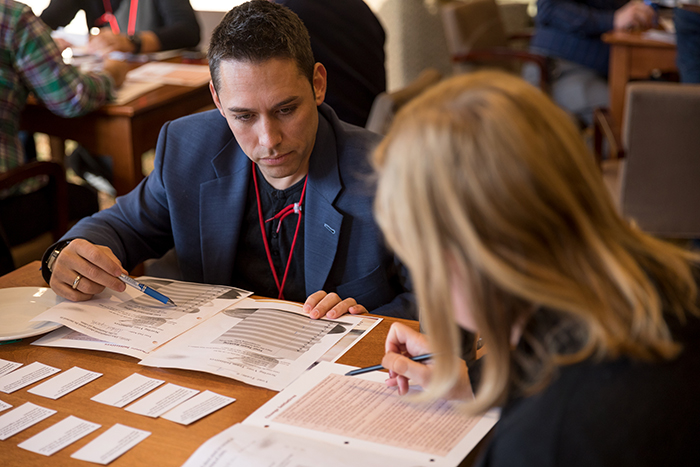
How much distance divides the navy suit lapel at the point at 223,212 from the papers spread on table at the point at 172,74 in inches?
55.9

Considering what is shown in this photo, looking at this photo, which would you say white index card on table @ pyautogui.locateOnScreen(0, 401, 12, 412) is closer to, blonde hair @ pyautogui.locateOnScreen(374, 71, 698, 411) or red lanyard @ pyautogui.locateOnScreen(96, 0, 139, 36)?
blonde hair @ pyautogui.locateOnScreen(374, 71, 698, 411)

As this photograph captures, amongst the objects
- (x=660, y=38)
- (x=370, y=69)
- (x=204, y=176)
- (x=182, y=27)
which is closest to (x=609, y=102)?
(x=660, y=38)

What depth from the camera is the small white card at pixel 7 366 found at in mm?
1197

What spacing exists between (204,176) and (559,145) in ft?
3.81

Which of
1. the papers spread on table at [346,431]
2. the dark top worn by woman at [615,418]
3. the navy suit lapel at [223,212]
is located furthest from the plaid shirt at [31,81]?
the dark top worn by woman at [615,418]

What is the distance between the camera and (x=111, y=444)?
99 cm

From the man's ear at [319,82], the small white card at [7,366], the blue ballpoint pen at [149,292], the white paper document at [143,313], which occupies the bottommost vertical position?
the small white card at [7,366]

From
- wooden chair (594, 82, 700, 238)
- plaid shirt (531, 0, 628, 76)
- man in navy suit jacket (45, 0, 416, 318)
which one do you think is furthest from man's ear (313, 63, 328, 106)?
plaid shirt (531, 0, 628, 76)

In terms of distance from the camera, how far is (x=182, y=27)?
385 centimetres

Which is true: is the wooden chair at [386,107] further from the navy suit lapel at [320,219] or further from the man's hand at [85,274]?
Result: the man's hand at [85,274]

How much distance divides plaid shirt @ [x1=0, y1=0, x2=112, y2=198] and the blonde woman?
7.21ft

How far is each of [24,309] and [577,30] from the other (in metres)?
3.94

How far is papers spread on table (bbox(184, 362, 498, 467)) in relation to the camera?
0.93 meters

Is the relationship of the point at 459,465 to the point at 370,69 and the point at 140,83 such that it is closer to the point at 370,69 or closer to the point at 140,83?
the point at 370,69
